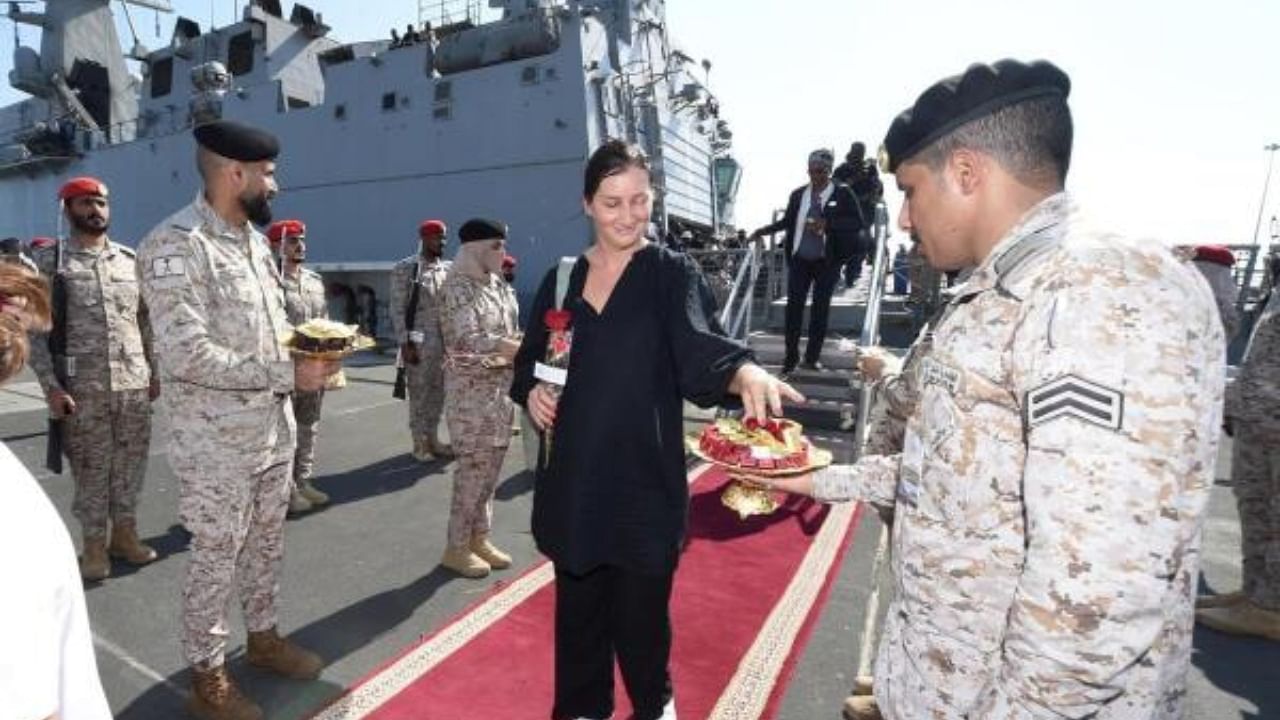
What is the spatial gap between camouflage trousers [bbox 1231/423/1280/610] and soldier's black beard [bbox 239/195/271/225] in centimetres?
511

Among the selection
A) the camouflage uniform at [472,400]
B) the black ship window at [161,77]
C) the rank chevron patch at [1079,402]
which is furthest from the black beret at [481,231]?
the black ship window at [161,77]

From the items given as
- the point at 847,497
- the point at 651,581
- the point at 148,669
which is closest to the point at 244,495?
the point at 148,669

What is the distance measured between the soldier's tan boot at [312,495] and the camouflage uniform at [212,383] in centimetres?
270

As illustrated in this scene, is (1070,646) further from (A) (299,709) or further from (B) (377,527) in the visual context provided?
(B) (377,527)

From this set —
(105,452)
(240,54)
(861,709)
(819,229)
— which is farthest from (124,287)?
(240,54)

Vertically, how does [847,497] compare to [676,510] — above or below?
above

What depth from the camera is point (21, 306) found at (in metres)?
0.95

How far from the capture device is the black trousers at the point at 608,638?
2273 mm

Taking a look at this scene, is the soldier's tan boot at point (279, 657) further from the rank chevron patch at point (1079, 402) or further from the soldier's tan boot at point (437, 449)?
the soldier's tan boot at point (437, 449)

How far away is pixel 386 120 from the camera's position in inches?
640

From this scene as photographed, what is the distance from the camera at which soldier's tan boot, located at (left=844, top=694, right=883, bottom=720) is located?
2.77 metres

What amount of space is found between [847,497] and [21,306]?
174 cm

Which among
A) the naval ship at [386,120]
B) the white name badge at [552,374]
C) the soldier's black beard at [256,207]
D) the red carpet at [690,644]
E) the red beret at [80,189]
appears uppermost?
the naval ship at [386,120]

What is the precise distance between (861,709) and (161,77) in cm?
2602
